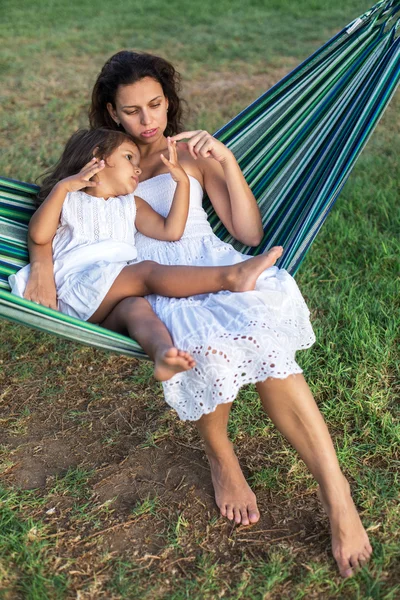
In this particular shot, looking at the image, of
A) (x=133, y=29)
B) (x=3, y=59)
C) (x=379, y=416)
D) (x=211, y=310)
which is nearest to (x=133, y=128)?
(x=211, y=310)

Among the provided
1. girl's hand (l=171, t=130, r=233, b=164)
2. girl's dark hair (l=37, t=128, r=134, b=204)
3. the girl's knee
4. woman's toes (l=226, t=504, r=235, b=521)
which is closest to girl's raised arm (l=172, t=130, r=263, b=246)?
girl's hand (l=171, t=130, r=233, b=164)

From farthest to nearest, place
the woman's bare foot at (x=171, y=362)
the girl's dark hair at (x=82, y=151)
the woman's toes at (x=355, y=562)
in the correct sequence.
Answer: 1. the girl's dark hair at (x=82, y=151)
2. the woman's toes at (x=355, y=562)
3. the woman's bare foot at (x=171, y=362)

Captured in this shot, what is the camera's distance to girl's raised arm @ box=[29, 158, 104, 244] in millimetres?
2238

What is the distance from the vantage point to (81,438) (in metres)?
2.50

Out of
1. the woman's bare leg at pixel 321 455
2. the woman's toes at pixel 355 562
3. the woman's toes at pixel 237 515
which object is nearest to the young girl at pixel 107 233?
the woman's bare leg at pixel 321 455

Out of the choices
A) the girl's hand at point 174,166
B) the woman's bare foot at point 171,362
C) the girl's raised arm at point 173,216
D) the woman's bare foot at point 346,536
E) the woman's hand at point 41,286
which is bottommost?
the woman's bare foot at point 346,536

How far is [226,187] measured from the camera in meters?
2.49

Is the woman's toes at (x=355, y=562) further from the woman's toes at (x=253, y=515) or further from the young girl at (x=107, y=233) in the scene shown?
the young girl at (x=107, y=233)

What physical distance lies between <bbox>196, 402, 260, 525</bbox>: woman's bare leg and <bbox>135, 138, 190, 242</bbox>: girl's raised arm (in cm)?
63

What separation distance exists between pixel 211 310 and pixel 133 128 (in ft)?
2.75

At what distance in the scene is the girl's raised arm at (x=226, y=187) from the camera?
231cm

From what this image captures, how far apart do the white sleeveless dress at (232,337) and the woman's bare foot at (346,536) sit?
0.37 metres

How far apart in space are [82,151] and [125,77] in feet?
1.05

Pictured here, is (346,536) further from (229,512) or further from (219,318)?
(219,318)
